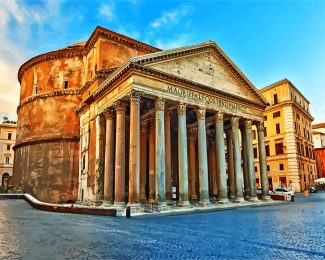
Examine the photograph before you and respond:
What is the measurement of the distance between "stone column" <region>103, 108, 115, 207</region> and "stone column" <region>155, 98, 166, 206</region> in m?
3.74

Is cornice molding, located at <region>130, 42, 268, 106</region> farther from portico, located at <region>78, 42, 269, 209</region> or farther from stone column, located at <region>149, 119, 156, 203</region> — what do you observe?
stone column, located at <region>149, 119, 156, 203</region>

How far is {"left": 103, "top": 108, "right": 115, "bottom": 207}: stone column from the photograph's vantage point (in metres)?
16.7

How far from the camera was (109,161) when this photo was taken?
17.3 m

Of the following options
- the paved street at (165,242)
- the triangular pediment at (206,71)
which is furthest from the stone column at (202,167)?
the paved street at (165,242)

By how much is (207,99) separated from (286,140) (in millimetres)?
20613

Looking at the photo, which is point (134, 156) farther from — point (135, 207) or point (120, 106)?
point (120, 106)

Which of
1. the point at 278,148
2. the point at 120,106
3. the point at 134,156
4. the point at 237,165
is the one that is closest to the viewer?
the point at 134,156

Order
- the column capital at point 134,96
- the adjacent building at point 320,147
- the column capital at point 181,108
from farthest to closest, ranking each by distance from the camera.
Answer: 1. the adjacent building at point 320,147
2. the column capital at point 181,108
3. the column capital at point 134,96

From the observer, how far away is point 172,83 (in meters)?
16.6

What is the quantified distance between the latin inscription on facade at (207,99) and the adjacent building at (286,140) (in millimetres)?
16371

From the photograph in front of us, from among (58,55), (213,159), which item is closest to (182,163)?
(213,159)

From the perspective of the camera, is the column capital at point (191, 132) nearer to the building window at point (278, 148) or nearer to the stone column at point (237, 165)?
the stone column at point (237, 165)

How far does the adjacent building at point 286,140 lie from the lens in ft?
111

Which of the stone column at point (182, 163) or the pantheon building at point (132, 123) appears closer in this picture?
the pantheon building at point (132, 123)
